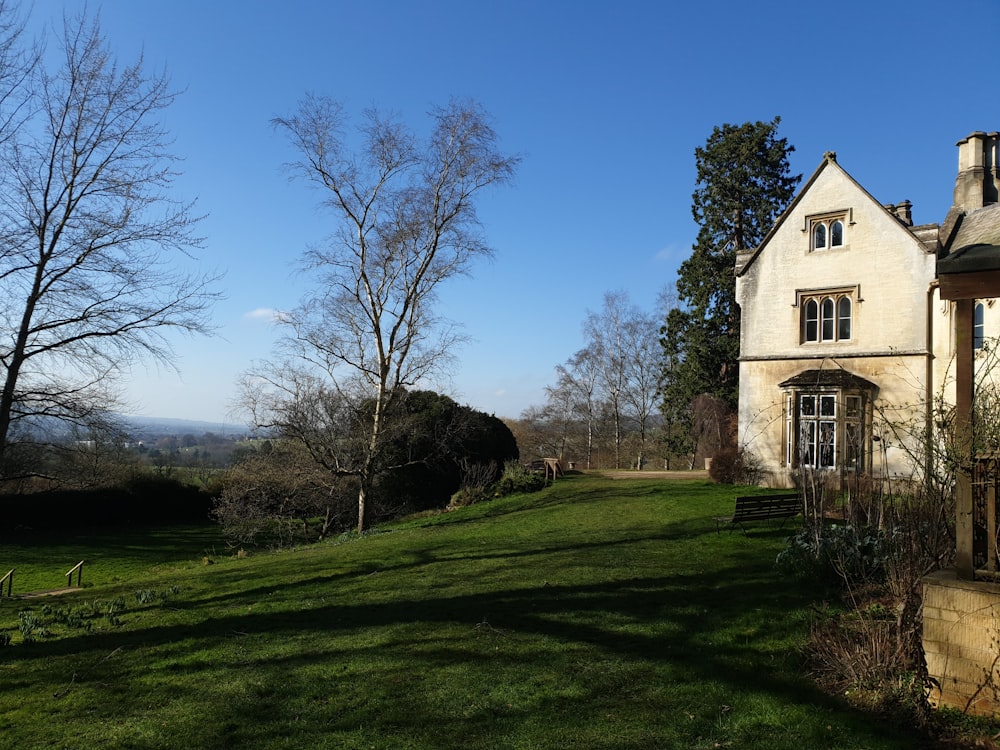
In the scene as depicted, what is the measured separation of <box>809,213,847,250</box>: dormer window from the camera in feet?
70.9

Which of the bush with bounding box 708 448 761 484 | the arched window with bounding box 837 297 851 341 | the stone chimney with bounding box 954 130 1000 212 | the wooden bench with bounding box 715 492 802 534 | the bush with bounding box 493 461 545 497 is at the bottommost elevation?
the bush with bounding box 493 461 545 497

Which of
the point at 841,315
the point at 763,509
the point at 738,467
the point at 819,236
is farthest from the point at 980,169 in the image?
the point at 763,509

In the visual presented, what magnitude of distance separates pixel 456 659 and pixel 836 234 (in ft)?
67.3

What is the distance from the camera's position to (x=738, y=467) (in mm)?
22766

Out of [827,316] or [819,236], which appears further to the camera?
[819,236]

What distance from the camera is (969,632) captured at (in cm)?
525

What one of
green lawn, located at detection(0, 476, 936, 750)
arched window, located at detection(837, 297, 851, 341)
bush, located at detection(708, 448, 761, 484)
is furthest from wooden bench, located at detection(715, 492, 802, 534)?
arched window, located at detection(837, 297, 851, 341)

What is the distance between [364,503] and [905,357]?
18.3 metres

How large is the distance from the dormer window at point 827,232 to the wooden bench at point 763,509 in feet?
36.0

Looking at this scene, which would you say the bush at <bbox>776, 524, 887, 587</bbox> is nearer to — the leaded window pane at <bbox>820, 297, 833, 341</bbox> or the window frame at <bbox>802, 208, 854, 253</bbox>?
the leaded window pane at <bbox>820, 297, 833, 341</bbox>

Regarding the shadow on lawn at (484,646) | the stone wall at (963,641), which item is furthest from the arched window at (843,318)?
the stone wall at (963,641)

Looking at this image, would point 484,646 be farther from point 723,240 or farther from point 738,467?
point 723,240

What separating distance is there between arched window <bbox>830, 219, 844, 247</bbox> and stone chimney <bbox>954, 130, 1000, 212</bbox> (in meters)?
5.12

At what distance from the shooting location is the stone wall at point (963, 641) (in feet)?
16.8
